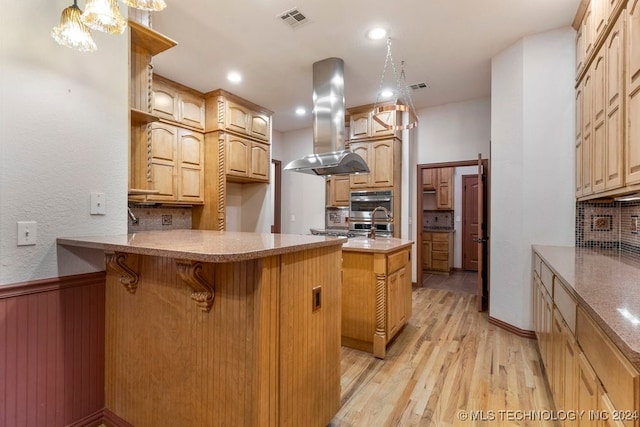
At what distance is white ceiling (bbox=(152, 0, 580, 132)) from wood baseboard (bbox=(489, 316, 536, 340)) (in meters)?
2.86

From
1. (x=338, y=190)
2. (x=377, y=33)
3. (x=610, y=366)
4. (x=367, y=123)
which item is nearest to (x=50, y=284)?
(x=610, y=366)

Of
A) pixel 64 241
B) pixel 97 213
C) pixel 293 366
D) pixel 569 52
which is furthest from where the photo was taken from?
pixel 569 52

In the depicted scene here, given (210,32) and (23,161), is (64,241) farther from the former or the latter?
(210,32)

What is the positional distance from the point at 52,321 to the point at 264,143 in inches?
151

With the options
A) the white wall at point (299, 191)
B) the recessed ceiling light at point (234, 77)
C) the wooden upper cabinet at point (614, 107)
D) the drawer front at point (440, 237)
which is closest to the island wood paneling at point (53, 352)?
the recessed ceiling light at point (234, 77)

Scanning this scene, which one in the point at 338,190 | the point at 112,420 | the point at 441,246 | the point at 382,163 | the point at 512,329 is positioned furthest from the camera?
the point at 441,246

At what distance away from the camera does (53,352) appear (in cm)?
162

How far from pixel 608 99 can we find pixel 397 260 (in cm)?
185

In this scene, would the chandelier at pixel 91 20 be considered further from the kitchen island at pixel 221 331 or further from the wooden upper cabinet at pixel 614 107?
the wooden upper cabinet at pixel 614 107

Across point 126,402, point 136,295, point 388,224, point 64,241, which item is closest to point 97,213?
point 64,241

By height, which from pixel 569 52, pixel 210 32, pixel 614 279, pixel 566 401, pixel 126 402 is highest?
pixel 210 32

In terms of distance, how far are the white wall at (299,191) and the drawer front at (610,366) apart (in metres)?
4.95

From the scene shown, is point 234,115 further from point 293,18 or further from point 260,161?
point 293,18

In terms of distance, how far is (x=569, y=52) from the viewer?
114 inches
